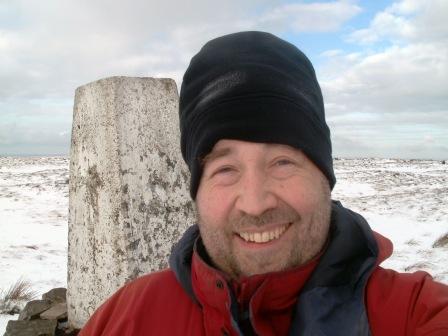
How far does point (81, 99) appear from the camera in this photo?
12.4 ft

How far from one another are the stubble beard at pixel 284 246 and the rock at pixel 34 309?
10.8 feet

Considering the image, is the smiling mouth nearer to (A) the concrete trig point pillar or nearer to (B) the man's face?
(B) the man's face

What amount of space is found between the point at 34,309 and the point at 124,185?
1.84 meters

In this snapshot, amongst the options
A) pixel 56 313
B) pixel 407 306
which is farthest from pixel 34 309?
pixel 407 306

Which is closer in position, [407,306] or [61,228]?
[407,306]

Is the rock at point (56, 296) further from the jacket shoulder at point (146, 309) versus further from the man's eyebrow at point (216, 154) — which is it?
the man's eyebrow at point (216, 154)

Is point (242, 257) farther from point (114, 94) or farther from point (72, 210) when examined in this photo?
point (72, 210)

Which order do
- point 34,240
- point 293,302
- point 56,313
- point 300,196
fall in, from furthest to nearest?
point 34,240 → point 56,313 → point 300,196 → point 293,302

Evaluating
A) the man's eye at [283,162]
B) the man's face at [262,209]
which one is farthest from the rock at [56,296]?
the man's eye at [283,162]

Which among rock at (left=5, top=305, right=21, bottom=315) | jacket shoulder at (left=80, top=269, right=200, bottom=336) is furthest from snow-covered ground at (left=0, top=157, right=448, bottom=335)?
jacket shoulder at (left=80, top=269, right=200, bottom=336)

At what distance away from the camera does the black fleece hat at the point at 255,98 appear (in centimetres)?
155

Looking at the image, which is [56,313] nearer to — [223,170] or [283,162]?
[223,170]

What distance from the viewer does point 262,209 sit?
58.4 inches

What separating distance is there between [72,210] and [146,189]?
0.83 metres
